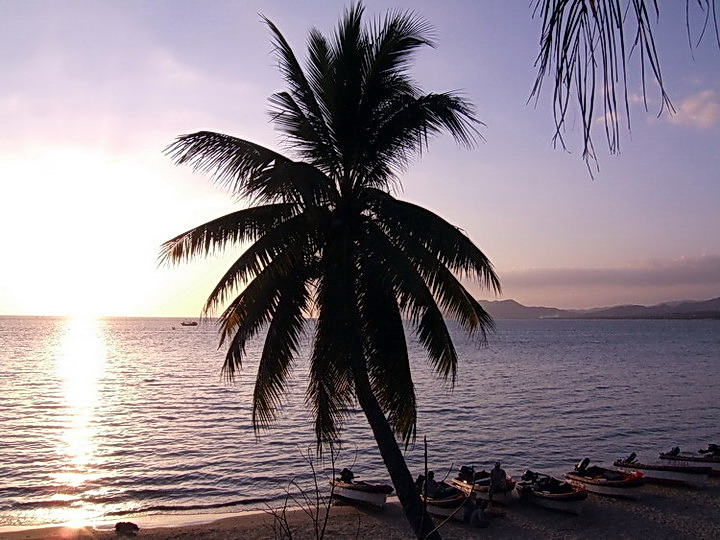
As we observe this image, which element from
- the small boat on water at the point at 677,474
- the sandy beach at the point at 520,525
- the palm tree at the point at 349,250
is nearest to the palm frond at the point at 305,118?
the palm tree at the point at 349,250

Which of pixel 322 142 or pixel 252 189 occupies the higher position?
pixel 322 142

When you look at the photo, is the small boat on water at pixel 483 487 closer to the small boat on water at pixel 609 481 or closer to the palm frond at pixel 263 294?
the small boat on water at pixel 609 481

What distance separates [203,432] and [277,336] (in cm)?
2789

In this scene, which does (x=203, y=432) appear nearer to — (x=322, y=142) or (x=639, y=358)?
(x=322, y=142)

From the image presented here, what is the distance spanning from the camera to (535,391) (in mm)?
55625

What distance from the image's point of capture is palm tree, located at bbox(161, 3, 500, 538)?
9.49 m

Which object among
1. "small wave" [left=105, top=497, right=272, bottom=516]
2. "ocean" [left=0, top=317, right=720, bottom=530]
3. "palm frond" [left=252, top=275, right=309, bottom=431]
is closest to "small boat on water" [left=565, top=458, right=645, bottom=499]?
"ocean" [left=0, top=317, right=720, bottom=530]

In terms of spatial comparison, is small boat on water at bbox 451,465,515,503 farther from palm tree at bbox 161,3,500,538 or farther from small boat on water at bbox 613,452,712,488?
palm tree at bbox 161,3,500,538

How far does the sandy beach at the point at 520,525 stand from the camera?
16469 mm

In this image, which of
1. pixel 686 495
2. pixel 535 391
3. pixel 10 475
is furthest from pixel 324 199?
pixel 535 391

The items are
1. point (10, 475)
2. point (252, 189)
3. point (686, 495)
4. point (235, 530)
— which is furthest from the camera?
point (10, 475)

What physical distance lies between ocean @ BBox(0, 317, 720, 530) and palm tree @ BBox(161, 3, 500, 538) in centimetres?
99

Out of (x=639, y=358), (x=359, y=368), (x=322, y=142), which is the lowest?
(x=639, y=358)

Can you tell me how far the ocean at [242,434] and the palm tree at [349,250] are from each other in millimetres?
990
